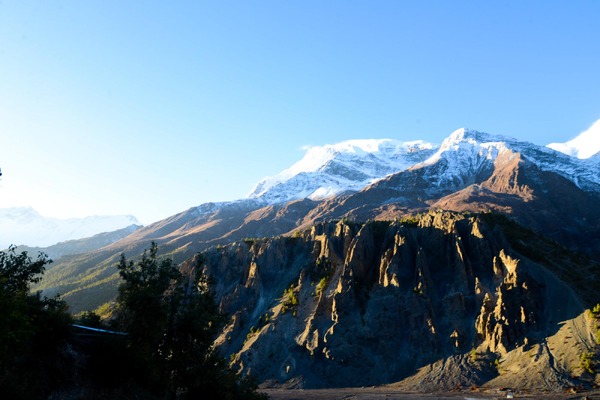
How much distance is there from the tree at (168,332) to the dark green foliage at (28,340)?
434 centimetres

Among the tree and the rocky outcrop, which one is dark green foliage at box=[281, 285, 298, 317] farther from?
the tree

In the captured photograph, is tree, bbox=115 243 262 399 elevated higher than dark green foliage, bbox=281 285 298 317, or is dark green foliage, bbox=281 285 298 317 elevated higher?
tree, bbox=115 243 262 399

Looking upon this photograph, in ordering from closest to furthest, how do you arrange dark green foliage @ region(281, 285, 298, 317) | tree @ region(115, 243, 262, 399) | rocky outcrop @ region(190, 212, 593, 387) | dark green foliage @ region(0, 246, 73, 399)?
dark green foliage @ region(0, 246, 73, 399), tree @ region(115, 243, 262, 399), rocky outcrop @ region(190, 212, 593, 387), dark green foliage @ region(281, 285, 298, 317)

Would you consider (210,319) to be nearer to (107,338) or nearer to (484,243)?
(107,338)

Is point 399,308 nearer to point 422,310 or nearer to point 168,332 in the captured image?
point 422,310

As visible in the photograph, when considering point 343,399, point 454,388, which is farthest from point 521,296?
point 343,399

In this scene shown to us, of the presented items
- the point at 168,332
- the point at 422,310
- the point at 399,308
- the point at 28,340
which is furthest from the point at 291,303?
the point at 28,340

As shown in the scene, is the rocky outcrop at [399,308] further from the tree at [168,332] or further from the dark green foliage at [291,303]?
the tree at [168,332]

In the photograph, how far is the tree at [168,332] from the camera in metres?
30.9

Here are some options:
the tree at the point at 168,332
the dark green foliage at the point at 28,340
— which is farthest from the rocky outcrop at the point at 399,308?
the dark green foliage at the point at 28,340

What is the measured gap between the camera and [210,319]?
35062 millimetres

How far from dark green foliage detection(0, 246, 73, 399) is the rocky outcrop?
47.0 m

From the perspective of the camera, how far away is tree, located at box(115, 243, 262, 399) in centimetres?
3092

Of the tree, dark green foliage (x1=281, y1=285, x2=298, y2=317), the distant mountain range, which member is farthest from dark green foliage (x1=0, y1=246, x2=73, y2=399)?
dark green foliage (x1=281, y1=285, x2=298, y2=317)
